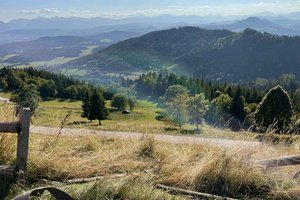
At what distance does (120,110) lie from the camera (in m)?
113

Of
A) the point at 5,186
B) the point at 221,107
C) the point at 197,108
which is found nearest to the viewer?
the point at 5,186

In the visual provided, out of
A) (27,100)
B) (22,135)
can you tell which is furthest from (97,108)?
(22,135)

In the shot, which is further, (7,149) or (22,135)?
(7,149)

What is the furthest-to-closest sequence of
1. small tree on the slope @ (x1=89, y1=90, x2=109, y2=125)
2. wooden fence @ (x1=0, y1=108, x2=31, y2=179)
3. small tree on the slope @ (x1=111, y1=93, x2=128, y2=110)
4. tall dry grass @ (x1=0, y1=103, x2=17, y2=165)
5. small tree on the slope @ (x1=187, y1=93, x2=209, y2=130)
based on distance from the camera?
small tree on the slope @ (x1=111, y1=93, x2=128, y2=110) < small tree on the slope @ (x1=187, y1=93, x2=209, y2=130) < small tree on the slope @ (x1=89, y1=90, x2=109, y2=125) < tall dry grass @ (x1=0, y1=103, x2=17, y2=165) < wooden fence @ (x1=0, y1=108, x2=31, y2=179)

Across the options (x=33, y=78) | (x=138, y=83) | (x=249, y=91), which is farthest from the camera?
(x=138, y=83)

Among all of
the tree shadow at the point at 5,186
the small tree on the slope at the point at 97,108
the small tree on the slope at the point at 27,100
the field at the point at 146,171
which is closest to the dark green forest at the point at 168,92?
the small tree on the slope at the point at 97,108

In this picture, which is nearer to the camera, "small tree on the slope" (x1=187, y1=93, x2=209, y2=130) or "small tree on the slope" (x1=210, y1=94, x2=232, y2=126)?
"small tree on the slope" (x1=187, y1=93, x2=209, y2=130)

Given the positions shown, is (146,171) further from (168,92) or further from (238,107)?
(168,92)

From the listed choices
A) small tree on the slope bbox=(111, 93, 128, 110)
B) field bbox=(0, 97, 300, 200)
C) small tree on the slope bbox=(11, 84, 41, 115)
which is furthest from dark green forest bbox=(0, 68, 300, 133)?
field bbox=(0, 97, 300, 200)

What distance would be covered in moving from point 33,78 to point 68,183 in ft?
410

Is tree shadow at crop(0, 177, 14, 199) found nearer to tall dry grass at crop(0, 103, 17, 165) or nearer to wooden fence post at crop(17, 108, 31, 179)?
wooden fence post at crop(17, 108, 31, 179)

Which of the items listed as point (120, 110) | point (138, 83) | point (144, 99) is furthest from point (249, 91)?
point (138, 83)

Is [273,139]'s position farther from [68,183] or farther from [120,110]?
[120,110]

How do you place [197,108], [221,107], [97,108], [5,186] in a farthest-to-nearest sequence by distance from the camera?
[221,107] → [197,108] → [97,108] → [5,186]
